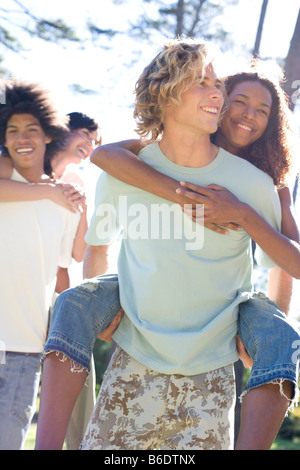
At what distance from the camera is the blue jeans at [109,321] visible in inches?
88.9

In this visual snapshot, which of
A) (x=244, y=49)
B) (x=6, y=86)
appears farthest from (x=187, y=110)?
(x=244, y=49)

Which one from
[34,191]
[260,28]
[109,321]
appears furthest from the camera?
[260,28]

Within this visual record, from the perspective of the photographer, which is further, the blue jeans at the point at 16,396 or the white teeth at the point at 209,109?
the blue jeans at the point at 16,396

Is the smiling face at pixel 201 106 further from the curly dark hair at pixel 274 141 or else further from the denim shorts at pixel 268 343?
the denim shorts at pixel 268 343

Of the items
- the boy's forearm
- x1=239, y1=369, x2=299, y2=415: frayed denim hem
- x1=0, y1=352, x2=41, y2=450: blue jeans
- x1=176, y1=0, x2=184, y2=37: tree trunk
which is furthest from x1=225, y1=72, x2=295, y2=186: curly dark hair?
x1=176, y1=0, x2=184, y2=37: tree trunk

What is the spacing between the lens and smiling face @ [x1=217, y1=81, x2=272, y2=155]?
2.96 metres

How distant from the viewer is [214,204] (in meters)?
2.50

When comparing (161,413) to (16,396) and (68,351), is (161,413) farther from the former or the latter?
(16,396)

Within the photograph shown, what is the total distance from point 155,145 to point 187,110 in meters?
0.21

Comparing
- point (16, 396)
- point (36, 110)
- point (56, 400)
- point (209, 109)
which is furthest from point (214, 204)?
point (36, 110)

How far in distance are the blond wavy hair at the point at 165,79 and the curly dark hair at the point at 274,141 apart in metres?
0.36

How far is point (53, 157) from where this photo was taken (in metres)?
3.77

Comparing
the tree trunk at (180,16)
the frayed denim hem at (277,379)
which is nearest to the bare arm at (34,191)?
the frayed denim hem at (277,379)

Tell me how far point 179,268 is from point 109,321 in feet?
1.14
